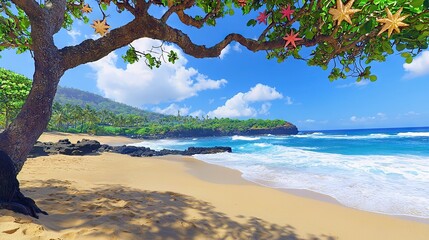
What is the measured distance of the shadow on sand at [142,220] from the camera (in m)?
3.03

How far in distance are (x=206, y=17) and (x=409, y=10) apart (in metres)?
3.30

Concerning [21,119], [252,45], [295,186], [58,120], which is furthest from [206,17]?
[58,120]

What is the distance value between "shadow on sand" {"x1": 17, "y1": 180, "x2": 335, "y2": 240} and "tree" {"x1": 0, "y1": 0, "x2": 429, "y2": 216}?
2.41ft

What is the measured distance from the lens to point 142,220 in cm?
367

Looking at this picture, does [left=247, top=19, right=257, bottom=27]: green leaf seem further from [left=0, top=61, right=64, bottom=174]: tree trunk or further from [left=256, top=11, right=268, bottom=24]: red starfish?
[left=0, top=61, right=64, bottom=174]: tree trunk

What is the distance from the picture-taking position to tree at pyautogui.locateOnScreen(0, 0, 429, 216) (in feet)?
8.11

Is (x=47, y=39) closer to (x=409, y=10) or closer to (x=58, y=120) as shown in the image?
(x=409, y=10)

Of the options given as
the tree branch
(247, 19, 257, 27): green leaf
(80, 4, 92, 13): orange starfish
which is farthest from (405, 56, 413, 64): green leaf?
(80, 4, 92, 13): orange starfish

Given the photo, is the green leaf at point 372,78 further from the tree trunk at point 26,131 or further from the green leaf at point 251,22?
the tree trunk at point 26,131

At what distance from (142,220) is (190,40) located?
3.28 m

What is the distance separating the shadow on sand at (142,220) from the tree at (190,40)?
0.73m

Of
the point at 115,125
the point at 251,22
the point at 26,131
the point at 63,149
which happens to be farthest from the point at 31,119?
the point at 115,125

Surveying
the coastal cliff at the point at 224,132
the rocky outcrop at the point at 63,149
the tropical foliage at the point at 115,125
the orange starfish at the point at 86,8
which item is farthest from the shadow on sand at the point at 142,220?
the coastal cliff at the point at 224,132

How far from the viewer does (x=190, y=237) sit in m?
3.44
